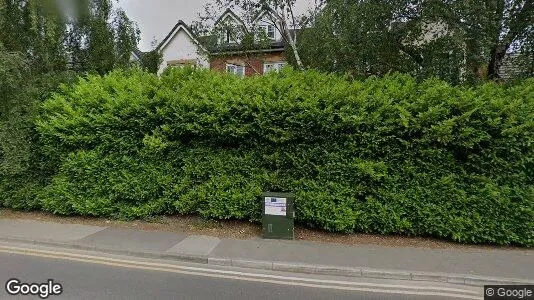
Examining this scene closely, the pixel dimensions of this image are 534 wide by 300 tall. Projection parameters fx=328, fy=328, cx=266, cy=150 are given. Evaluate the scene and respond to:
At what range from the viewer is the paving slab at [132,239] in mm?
5418

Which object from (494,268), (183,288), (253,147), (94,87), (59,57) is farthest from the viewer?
(59,57)

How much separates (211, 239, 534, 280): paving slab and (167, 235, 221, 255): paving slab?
0.15 metres

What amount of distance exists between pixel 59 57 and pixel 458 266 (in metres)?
11.8

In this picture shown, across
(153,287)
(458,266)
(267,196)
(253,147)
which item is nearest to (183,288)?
(153,287)

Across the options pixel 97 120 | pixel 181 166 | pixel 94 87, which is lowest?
pixel 181 166

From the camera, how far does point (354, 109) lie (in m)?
5.90

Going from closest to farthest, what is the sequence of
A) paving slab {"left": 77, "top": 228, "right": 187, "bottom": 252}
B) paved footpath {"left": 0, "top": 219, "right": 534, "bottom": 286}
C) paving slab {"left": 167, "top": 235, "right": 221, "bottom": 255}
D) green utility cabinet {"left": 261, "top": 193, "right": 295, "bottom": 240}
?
paved footpath {"left": 0, "top": 219, "right": 534, "bottom": 286}
paving slab {"left": 167, "top": 235, "right": 221, "bottom": 255}
paving slab {"left": 77, "top": 228, "right": 187, "bottom": 252}
green utility cabinet {"left": 261, "top": 193, "right": 295, "bottom": 240}

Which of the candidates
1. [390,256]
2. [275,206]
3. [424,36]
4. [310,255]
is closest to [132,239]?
[275,206]

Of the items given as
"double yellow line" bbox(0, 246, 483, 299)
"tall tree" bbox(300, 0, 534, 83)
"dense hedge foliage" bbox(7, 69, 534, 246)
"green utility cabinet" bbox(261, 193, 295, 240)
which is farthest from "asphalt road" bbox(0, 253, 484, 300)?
"tall tree" bbox(300, 0, 534, 83)

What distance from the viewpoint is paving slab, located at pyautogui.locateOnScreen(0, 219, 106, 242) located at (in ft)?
19.3

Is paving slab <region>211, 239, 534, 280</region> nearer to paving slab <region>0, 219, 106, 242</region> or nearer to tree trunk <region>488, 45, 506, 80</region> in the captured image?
paving slab <region>0, 219, 106, 242</region>

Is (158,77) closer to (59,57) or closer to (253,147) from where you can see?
(253,147)

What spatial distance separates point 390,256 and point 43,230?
249 inches

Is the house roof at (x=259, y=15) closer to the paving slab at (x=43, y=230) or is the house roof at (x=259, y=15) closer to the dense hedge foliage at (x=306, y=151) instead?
the dense hedge foliage at (x=306, y=151)
